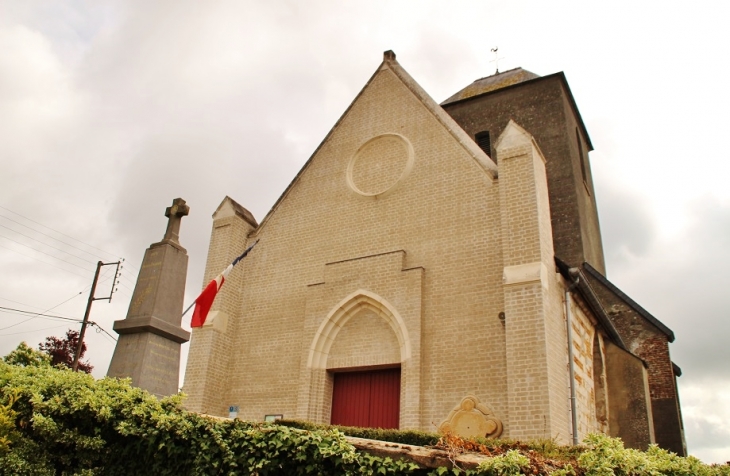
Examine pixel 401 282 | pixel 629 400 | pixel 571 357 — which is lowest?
pixel 629 400

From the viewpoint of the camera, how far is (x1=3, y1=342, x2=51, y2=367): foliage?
29.5 ft

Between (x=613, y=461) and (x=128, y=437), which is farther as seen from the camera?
(x=128, y=437)

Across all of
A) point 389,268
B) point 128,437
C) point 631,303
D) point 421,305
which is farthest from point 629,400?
point 128,437

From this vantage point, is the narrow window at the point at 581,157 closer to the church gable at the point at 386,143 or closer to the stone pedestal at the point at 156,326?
the church gable at the point at 386,143

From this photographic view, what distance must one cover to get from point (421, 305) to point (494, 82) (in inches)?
528

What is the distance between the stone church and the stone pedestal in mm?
3358

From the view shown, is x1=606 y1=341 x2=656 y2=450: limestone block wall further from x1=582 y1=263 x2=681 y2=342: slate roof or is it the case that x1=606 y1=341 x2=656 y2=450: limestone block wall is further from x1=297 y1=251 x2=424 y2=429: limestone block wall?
x1=297 y1=251 x2=424 y2=429: limestone block wall

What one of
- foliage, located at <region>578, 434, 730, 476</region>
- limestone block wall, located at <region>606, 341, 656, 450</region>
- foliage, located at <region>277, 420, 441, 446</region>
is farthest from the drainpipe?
foliage, located at <region>578, 434, 730, 476</region>

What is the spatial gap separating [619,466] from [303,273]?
32.5 ft

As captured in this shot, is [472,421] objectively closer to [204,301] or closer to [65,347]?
[204,301]

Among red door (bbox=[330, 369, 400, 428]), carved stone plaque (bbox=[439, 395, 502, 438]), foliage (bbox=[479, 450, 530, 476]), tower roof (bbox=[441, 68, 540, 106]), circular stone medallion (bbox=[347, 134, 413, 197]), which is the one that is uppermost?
tower roof (bbox=[441, 68, 540, 106])

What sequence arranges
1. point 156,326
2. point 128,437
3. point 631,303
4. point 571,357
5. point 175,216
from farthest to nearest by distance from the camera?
point 631,303 → point 571,357 → point 175,216 → point 156,326 → point 128,437

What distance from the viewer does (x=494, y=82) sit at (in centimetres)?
2258

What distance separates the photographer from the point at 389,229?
13594mm
